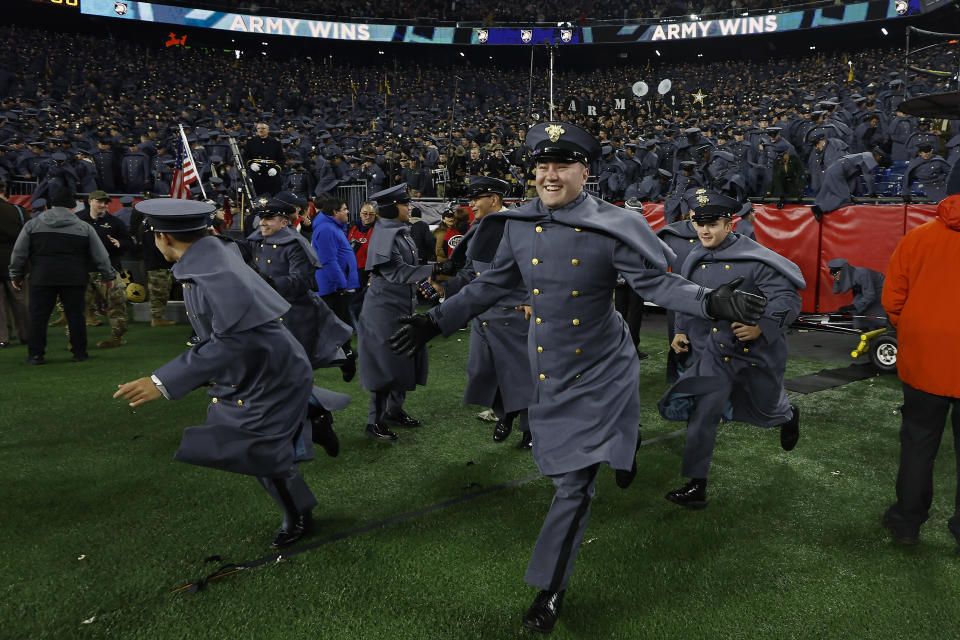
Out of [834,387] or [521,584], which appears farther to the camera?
[834,387]

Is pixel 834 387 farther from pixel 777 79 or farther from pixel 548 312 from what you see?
pixel 777 79

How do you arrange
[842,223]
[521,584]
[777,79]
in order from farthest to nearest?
1. [777,79]
2. [842,223]
3. [521,584]

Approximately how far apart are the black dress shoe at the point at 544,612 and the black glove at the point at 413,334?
1251mm

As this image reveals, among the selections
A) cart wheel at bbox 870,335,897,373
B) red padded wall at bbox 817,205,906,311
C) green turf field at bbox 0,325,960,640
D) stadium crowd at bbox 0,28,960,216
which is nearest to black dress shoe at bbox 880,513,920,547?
green turf field at bbox 0,325,960,640

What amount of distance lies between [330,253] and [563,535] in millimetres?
5090

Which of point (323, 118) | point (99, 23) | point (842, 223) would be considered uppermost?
point (99, 23)

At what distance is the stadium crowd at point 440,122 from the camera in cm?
1426

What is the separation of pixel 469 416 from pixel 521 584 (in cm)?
308

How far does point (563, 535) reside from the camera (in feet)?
9.91

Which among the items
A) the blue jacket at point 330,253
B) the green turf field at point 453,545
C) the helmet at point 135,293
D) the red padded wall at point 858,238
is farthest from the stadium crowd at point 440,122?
the green turf field at point 453,545

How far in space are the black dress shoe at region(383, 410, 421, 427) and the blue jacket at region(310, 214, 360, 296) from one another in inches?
75.6

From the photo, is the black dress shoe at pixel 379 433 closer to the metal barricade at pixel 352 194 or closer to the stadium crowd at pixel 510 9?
the metal barricade at pixel 352 194

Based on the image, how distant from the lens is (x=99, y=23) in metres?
33.5

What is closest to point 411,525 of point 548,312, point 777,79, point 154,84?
point 548,312
